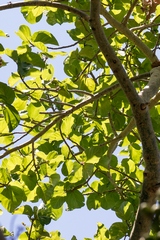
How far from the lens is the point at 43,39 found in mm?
2523

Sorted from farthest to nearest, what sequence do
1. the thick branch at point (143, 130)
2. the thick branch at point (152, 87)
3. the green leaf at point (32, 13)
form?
the green leaf at point (32, 13), the thick branch at point (152, 87), the thick branch at point (143, 130)

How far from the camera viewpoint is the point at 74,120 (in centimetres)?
284

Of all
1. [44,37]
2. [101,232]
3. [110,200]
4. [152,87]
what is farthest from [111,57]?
[101,232]

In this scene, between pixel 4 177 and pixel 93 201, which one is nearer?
pixel 4 177

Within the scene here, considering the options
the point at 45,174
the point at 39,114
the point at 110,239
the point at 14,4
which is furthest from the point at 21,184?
the point at 14,4

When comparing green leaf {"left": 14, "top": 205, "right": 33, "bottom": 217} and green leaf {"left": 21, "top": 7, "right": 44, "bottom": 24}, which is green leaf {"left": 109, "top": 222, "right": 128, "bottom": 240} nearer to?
green leaf {"left": 14, "top": 205, "right": 33, "bottom": 217}

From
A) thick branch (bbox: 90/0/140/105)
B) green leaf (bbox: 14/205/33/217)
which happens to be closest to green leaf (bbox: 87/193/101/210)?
green leaf (bbox: 14/205/33/217)

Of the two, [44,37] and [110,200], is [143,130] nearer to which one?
[44,37]

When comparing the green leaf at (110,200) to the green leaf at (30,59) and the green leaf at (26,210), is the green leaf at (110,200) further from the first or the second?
the green leaf at (30,59)

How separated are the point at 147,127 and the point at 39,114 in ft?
3.13

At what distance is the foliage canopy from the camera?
2248 millimetres

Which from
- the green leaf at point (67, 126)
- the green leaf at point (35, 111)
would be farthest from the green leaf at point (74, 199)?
the green leaf at point (35, 111)

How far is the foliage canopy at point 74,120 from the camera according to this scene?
2.25m

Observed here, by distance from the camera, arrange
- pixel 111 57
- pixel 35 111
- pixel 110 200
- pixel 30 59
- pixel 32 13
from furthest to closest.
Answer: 1. pixel 32 13
2. pixel 110 200
3. pixel 35 111
4. pixel 30 59
5. pixel 111 57
